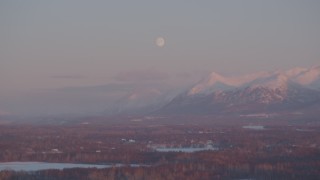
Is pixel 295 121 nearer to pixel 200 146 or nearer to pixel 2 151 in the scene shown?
pixel 200 146

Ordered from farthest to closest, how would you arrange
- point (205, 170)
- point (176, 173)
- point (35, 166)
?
1. point (35, 166)
2. point (205, 170)
3. point (176, 173)

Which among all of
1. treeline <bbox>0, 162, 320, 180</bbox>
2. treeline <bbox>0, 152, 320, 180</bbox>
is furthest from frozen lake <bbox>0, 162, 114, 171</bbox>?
treeline <bbox>0, 162, 320, 180</bbox>

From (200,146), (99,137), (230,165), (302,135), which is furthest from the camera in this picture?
(99,137)

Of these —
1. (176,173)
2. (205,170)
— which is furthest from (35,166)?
(205,170)

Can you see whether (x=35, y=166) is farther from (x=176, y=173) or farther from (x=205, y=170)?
(x=205, y=170)

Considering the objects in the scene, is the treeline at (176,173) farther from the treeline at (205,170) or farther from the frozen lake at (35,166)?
the frozen lake at (35,166)

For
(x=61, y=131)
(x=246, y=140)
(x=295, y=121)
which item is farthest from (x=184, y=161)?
(x=295, y=121)

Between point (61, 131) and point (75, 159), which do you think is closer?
point (75, 159)

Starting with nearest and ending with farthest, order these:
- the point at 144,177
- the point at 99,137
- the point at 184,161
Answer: the point at 144,177
the point at 184,161
the point at 99,137

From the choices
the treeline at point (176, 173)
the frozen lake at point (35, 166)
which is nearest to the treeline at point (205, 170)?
the treeline at point (176, 173)

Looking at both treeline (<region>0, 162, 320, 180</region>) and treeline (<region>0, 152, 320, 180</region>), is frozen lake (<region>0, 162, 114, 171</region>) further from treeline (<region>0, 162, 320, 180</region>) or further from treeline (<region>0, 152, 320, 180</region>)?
treeline (<region>0, 162, 320, 180</region>)

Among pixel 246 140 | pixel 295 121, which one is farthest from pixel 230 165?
pixel 295 121
